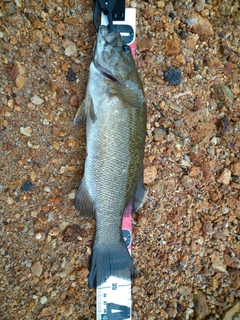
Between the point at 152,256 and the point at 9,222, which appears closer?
the point at 9,222

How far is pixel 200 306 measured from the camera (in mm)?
2367

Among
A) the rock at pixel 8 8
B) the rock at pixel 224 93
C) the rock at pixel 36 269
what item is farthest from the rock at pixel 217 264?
the rock at pixel 8 8

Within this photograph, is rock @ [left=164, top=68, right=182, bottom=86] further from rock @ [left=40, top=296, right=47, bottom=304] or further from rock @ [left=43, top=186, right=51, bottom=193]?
rock @ [left=40, top=296, right=47, bottom=304]

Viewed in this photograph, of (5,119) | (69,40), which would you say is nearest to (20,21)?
(69,40)

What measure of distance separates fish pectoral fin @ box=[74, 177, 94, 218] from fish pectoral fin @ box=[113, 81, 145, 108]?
0.61m

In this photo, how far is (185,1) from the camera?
2.40 m

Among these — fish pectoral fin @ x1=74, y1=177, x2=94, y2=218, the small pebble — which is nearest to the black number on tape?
fish pectoral fin @ x1=74, y1=177, x2=94, y2=218

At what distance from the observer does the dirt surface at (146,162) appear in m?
2.15

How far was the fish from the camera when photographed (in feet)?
6.41

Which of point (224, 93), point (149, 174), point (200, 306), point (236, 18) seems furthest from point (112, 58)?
point (200, 306)

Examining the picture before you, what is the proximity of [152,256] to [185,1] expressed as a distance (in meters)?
1.97

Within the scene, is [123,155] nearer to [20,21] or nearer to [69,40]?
[69,40]

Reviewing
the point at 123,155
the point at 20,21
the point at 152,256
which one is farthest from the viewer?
the point at 152,256

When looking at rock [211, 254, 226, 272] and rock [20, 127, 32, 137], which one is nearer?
rock [20, 127, 32, 137]
